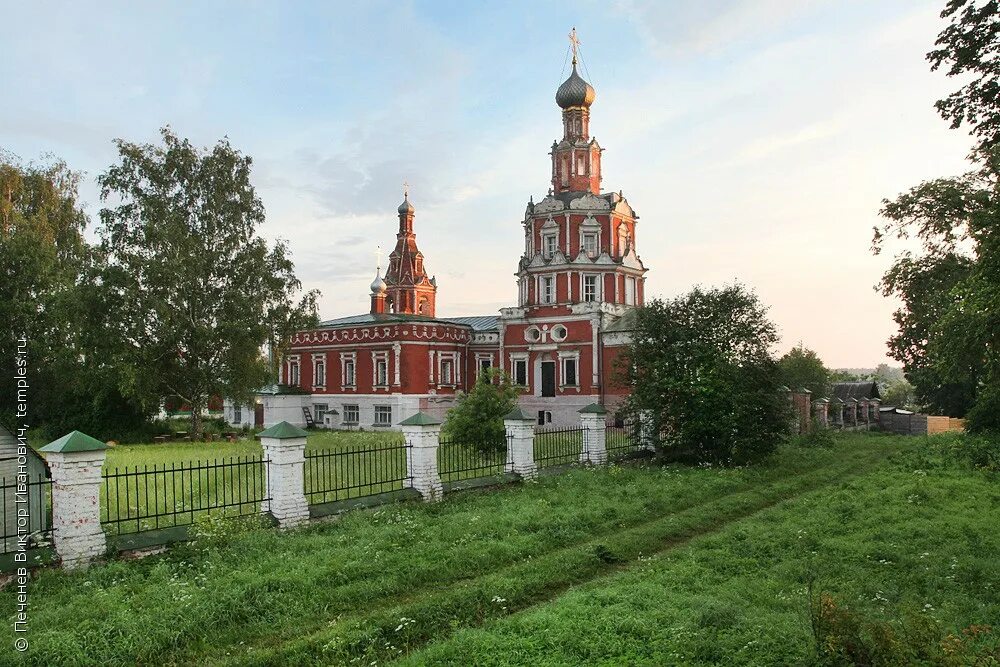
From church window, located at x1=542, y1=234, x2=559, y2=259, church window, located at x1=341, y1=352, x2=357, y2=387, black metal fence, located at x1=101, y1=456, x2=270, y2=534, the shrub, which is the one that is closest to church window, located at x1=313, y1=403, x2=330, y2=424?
church window, located at x1=341, y1=352, x2=357, y2=387

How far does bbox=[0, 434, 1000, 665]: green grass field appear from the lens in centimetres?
646

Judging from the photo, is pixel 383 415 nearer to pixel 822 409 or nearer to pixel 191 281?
pixel 191 281

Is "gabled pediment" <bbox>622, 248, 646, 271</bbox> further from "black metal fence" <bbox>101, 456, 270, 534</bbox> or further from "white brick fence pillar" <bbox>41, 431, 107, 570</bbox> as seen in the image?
"white brick fence pillar" <bbox>41, 431, 107, 570</bbox>

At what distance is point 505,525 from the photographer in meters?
11.0

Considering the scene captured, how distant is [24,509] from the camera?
9.10 meters

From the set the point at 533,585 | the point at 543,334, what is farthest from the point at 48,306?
the point at 533,585

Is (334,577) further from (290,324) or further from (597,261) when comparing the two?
(597,261)

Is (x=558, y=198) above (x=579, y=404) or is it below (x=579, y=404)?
above

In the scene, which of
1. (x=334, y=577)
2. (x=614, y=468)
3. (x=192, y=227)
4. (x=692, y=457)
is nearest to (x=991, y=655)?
(x=334, y=577)

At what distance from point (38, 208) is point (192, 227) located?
28.6 ft

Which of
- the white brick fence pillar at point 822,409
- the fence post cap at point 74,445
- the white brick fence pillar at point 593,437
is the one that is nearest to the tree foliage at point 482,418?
the white brick fence pillar at point 593,437

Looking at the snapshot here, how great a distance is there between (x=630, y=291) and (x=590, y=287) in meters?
2.31

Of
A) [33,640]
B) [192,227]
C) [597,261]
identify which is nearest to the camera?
[33,640]

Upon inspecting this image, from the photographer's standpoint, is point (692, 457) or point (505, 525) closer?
point (505, 525)
